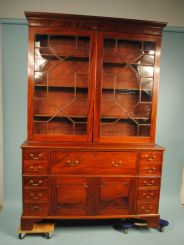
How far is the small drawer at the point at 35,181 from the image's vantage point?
1.95 metres

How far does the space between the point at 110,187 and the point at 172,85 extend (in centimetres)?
148

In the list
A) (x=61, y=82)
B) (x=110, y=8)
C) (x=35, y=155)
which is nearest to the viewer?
(x=35, y=155)

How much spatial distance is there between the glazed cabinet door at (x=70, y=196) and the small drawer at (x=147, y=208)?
1.63 feet

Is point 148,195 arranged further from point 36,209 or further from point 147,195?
point 36,209

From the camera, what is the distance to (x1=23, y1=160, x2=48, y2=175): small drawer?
194 centimetres

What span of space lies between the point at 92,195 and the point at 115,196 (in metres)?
0.23

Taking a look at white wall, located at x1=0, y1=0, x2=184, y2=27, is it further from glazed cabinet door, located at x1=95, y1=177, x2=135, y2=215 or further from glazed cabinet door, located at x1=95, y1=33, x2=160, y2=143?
glazed cabinet door, located at x1=95, y1=177, x2=135, y2=215

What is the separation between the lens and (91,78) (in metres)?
1.98

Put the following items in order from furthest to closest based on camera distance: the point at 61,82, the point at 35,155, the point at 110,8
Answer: the point at 110,8
the point at 61,82
the point at 35,155

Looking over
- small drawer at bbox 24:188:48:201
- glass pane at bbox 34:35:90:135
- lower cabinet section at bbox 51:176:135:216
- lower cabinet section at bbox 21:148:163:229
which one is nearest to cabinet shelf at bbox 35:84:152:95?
glass pane at bbox 34:35:90:135

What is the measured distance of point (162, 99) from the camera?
2615mm

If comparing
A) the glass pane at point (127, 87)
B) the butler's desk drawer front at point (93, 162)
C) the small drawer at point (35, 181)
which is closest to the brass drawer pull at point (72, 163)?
the butler's desk drawer front at point (93, 162)

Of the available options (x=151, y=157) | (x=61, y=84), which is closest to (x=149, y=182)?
(x=151, y=157)

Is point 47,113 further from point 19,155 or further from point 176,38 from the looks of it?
point 176,38
